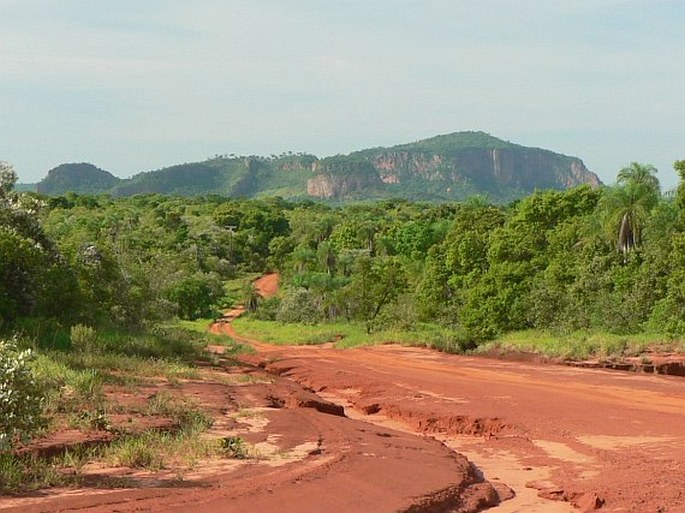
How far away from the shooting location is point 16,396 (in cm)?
906

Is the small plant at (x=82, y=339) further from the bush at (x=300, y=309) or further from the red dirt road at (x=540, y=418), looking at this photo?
the bush at (x=300, y=309)

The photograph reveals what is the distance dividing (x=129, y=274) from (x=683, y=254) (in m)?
21.2

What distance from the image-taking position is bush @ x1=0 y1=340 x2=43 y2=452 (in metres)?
9.03

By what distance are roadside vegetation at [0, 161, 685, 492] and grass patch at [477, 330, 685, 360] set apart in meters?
0.09

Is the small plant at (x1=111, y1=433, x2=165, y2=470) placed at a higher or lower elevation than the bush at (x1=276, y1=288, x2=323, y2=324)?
higher

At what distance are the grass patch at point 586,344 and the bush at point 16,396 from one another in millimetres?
24039

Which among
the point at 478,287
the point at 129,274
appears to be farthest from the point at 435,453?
the point at 478,287

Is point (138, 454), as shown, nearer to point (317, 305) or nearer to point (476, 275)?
point (476, 275)

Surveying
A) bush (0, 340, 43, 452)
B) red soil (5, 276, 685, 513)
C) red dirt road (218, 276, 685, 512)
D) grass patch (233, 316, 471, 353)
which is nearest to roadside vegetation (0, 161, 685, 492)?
bush (0, 340, 43, 452)

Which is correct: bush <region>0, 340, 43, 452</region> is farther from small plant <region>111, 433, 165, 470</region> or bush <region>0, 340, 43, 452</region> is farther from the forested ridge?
the forested ridge

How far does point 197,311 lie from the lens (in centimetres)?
6662

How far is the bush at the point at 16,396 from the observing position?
29.6 feet

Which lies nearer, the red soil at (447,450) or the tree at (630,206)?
the red soil at (447,450)

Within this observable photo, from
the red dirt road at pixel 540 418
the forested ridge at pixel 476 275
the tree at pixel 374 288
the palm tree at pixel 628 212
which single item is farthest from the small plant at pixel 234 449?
the tree at pixel 374 288
